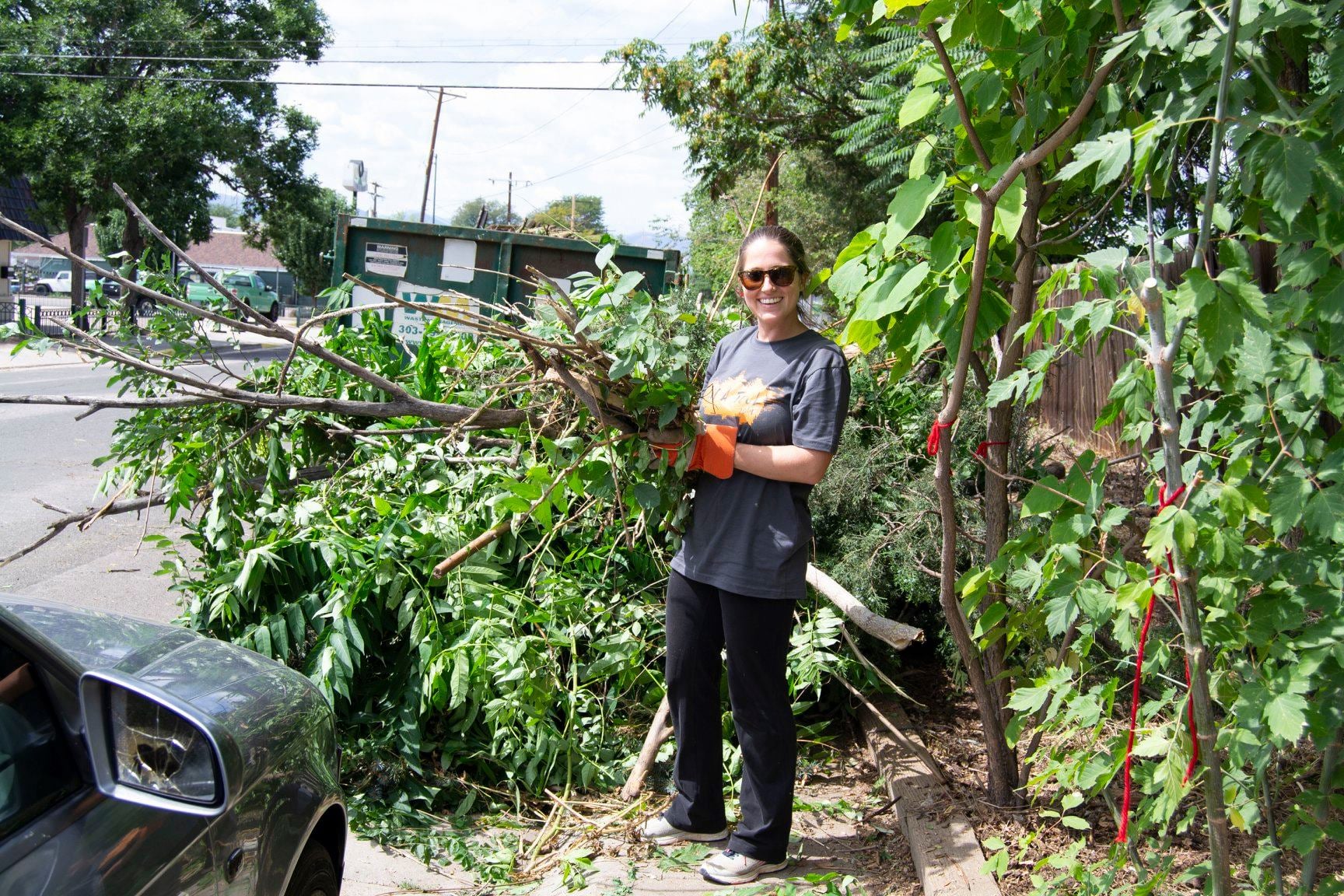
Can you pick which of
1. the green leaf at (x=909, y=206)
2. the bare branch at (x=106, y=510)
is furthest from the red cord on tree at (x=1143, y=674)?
the bare branch at (x=106, y=510)

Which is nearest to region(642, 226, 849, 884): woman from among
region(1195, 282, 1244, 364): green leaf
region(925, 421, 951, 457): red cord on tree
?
region(925, 421, 951, 457): red cord on tree

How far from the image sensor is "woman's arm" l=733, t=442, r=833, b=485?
3.06 m

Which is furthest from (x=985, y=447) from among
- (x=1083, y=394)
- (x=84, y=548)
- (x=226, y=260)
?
(x=226, y=260)

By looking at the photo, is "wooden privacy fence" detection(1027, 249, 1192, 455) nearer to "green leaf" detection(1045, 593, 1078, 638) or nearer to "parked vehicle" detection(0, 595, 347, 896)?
"green leaf" detection(1045, 593, 1078, 638)

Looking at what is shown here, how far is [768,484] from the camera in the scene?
10.5 ft

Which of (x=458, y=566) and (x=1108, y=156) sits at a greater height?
(x=1108, y=156)

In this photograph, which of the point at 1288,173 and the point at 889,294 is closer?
the point at 1288,173

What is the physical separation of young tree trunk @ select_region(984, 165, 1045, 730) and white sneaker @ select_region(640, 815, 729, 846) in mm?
1018

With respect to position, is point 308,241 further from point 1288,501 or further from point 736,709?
point 1288,501

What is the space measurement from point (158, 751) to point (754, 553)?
1.67 metres

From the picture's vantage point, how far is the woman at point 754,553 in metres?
3.13

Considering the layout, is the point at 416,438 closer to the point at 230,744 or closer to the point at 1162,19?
the point at 230,744

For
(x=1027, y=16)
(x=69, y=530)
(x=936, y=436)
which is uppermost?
(x=1027, y=16)

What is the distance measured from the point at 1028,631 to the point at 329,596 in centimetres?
245
